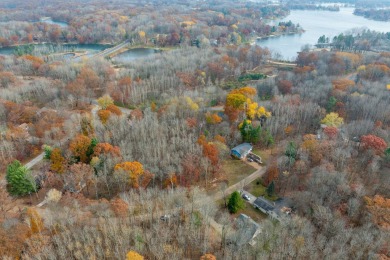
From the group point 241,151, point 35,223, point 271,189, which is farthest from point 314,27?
point 35,223

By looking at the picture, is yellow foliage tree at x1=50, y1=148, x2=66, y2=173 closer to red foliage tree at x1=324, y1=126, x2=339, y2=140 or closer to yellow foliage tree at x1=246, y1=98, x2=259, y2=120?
yellow foliage tree at x1=246, y1=98, x2=259, y2=120

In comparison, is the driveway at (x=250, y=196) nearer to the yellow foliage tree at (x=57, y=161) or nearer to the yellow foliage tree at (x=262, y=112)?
the yellow foliage tree at (x=262, y=112)

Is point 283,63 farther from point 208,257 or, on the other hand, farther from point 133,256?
point 133,256

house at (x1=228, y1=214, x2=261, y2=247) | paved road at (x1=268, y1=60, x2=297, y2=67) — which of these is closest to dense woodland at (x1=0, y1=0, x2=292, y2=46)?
paved road at (x1=268, y1=60, x2=297, y2=67)

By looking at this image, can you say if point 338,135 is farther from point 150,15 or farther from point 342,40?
point 150,15

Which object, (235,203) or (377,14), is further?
(377,14)

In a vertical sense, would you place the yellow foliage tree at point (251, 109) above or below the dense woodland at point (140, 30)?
below

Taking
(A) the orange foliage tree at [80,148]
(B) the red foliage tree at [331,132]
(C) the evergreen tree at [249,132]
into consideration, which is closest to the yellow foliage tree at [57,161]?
(A) the orange foliage tree at [80,148]
